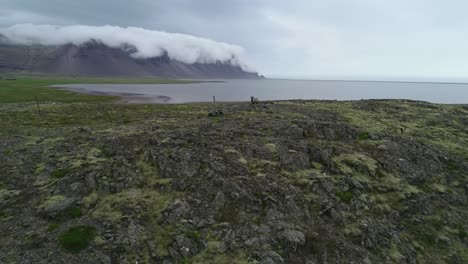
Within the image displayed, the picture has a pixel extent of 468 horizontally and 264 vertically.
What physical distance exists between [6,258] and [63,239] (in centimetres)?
246

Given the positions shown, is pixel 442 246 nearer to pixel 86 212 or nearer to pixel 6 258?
pixel 86 212

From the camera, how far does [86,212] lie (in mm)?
18234

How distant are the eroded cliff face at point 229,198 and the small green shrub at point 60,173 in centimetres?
11

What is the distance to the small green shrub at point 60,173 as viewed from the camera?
22.0 metres

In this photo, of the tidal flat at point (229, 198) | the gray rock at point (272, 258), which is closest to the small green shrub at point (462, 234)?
the tidal flat at point (229, 198)

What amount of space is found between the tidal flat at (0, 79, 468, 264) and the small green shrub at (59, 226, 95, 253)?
0.06m

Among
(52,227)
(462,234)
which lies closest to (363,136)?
(462,234)

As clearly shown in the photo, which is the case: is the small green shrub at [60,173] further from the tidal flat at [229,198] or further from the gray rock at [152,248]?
the gray rock at [152,248]

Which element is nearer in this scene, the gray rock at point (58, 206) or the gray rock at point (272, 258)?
the gray rock at point (272, 258)

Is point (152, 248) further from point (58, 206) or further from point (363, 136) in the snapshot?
point (363, 136)

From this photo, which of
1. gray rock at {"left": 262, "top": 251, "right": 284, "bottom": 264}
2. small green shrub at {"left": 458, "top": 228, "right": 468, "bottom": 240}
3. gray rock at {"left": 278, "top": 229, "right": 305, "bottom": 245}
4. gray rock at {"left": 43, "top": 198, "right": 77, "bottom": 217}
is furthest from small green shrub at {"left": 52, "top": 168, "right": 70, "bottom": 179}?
small green shrub at {"left": 458, "top": 228, "right": 468, "bottom": 240}

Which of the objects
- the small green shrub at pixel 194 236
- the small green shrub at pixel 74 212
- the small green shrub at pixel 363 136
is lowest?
the small green shrub at pixel 194 236

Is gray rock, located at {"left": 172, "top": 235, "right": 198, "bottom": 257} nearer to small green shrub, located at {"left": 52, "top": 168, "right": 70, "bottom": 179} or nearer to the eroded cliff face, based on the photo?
the eroded cliff face

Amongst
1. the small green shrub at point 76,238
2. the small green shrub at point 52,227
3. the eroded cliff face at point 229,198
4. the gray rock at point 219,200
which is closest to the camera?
the small green shrub at point 76,238
